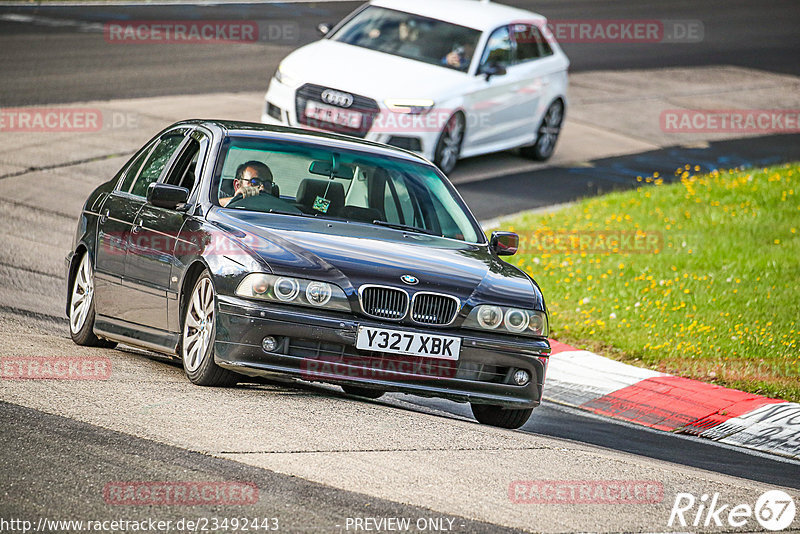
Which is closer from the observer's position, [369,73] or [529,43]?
[369,73]

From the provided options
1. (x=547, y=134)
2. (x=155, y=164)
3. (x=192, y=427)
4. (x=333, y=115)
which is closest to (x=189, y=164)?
(x=155, y=164)

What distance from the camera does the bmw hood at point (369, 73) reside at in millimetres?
16172

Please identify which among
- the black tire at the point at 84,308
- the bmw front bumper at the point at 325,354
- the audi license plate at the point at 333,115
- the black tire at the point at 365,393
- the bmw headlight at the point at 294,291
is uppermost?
the audi license plate at the point at 333,115

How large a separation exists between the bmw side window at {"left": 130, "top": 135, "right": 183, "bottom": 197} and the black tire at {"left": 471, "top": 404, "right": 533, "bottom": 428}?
2684 mm

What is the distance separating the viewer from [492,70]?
17578mm

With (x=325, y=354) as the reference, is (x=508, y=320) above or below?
above

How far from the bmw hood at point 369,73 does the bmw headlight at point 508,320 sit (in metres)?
8.65

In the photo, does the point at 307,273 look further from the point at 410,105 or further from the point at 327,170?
the point at 410,105

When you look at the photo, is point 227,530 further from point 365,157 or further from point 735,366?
point 735,366

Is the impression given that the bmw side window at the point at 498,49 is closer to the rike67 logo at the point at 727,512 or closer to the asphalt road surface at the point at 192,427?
the asphalt road surface at the point at 192,427

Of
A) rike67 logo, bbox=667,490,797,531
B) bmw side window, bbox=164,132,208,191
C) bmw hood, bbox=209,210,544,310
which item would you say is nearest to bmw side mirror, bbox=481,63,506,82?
bmw side window, bbox=164,132,208,191

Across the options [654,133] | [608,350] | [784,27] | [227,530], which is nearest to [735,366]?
[608,350]

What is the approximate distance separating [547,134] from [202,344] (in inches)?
492

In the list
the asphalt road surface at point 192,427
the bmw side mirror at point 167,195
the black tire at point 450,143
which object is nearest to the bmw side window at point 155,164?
the bmw side mirror at point 167,195
